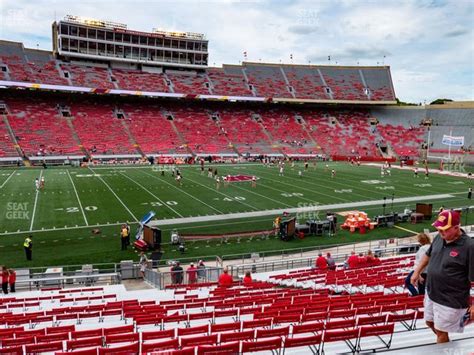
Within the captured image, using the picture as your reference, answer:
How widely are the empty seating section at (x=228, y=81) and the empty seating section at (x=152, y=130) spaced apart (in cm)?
1179

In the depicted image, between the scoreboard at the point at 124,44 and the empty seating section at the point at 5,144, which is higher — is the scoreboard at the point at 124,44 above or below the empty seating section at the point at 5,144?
above

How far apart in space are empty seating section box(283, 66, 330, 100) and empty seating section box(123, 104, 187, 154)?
26.1 meters

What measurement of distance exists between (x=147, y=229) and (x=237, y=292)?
9.97 metres

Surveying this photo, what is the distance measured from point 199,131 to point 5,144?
26.5m

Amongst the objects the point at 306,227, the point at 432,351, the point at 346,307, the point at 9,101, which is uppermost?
the point at 9,101

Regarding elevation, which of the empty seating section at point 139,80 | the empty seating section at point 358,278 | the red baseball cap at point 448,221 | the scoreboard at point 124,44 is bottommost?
the empty seating section at point 358,278

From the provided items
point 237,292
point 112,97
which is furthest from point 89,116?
point 237,292

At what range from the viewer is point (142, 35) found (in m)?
70.9

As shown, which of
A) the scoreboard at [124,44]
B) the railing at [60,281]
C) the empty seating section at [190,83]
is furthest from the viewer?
the empty seating section at [190,83]

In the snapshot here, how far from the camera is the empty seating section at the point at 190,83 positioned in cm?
7081

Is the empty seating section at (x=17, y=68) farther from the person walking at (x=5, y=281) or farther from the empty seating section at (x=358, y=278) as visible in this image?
the empty seating section at (x=358, y=278)

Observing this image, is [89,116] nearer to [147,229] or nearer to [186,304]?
[147,229]

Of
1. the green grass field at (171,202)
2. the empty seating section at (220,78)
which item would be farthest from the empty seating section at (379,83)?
Answer: the green grass field at (171,202)

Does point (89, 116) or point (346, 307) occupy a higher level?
point (89, 116)
